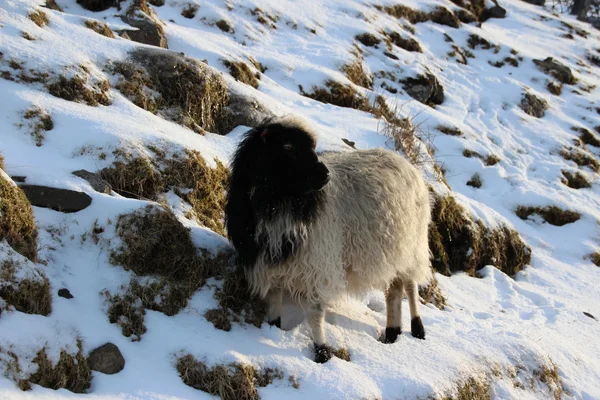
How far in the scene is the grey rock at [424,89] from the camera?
1416 centimetres

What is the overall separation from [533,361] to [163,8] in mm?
11670

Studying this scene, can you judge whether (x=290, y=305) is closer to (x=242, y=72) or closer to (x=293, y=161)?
(x=293, y=161)

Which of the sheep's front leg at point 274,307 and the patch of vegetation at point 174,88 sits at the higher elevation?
the patch of vegetation at point 174,88

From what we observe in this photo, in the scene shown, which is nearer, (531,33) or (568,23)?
(531,33)

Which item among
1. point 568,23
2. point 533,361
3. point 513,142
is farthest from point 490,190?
point 568,23

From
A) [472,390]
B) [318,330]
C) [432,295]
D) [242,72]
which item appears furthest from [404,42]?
[318,330]

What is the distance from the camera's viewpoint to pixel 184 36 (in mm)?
10133

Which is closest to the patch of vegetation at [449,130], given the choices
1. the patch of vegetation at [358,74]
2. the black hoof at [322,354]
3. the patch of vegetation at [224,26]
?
the patch of vegetation at [358,74]

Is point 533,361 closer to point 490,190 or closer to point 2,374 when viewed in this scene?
point 2,374

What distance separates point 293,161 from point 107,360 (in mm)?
1962

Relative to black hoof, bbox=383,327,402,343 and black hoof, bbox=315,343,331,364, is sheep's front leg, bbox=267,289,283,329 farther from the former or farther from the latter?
black hoof, bbox=383,327,402,343

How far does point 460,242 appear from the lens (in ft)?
25.4

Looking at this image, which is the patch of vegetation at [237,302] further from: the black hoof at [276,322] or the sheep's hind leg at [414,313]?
the sheep's hind leg at [414,313]

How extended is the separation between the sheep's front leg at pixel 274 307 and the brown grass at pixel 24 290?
1.77 m
